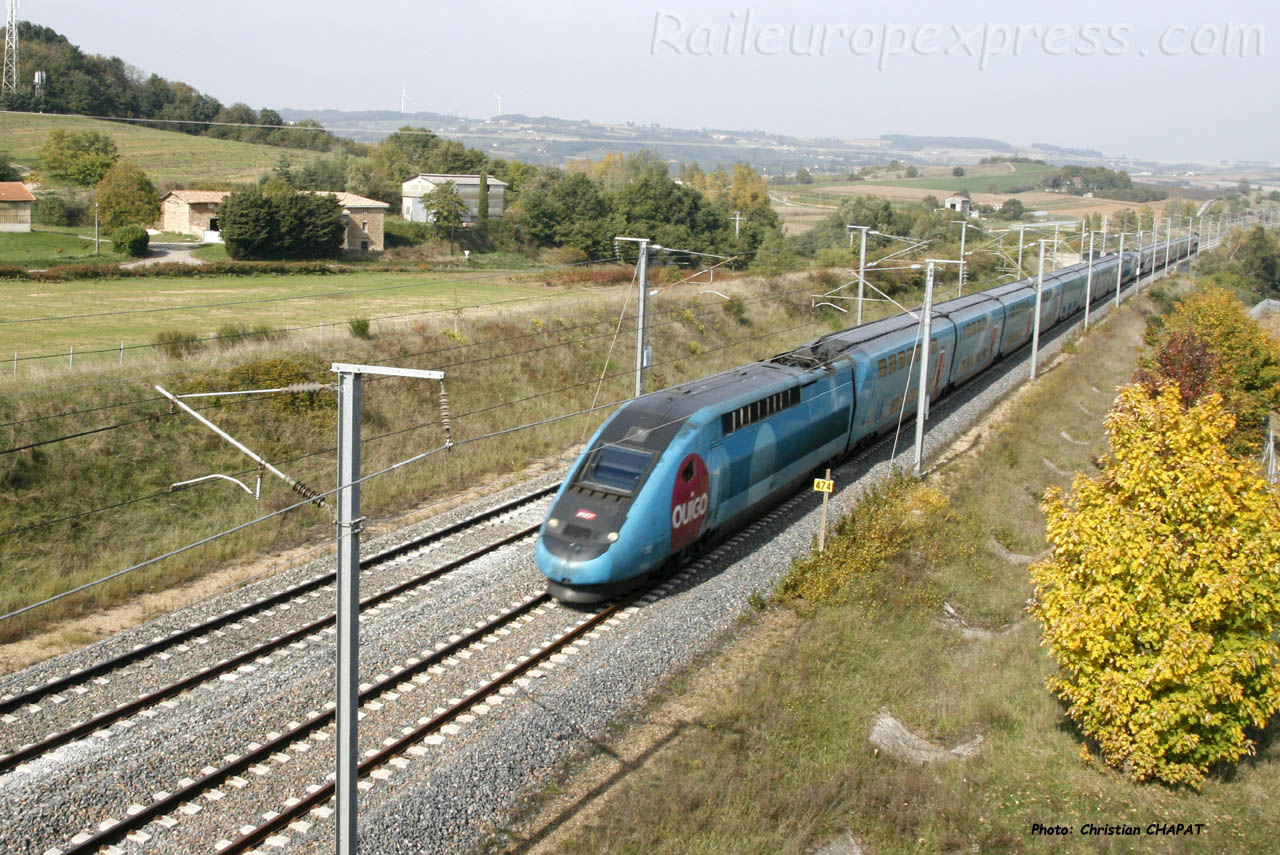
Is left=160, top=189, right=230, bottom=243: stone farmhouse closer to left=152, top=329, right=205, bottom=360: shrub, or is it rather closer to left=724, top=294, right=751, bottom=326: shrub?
left=724, top=294, right=751, bottom=326: shrub

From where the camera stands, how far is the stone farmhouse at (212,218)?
208ft

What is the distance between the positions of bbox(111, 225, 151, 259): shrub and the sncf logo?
4646cm

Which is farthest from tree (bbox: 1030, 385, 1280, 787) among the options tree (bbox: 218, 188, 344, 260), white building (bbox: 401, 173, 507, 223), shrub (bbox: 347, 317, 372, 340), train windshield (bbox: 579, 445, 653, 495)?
white building (bbox: 401, 173, 507, 223)

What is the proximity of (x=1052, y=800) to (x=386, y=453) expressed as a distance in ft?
62.0

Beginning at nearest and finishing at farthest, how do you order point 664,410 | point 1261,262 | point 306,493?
1. point 306,493
2. point 664,410
3. point 1261,262

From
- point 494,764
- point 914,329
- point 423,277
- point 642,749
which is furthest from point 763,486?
point 423,277


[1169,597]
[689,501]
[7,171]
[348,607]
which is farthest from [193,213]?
[1169,597]

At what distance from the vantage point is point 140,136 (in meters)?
105

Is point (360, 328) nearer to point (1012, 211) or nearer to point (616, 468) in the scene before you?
point (616, 468)

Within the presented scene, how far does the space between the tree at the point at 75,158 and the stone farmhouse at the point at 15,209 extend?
1523 centimetres

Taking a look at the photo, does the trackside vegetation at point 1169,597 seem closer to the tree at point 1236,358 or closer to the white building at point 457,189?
the tree at point 1236,358

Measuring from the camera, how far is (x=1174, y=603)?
41.2ft

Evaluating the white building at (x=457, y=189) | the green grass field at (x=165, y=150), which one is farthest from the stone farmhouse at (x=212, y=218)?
the green grass field at (x=165, y=150)

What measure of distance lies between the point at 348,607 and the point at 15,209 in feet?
209
